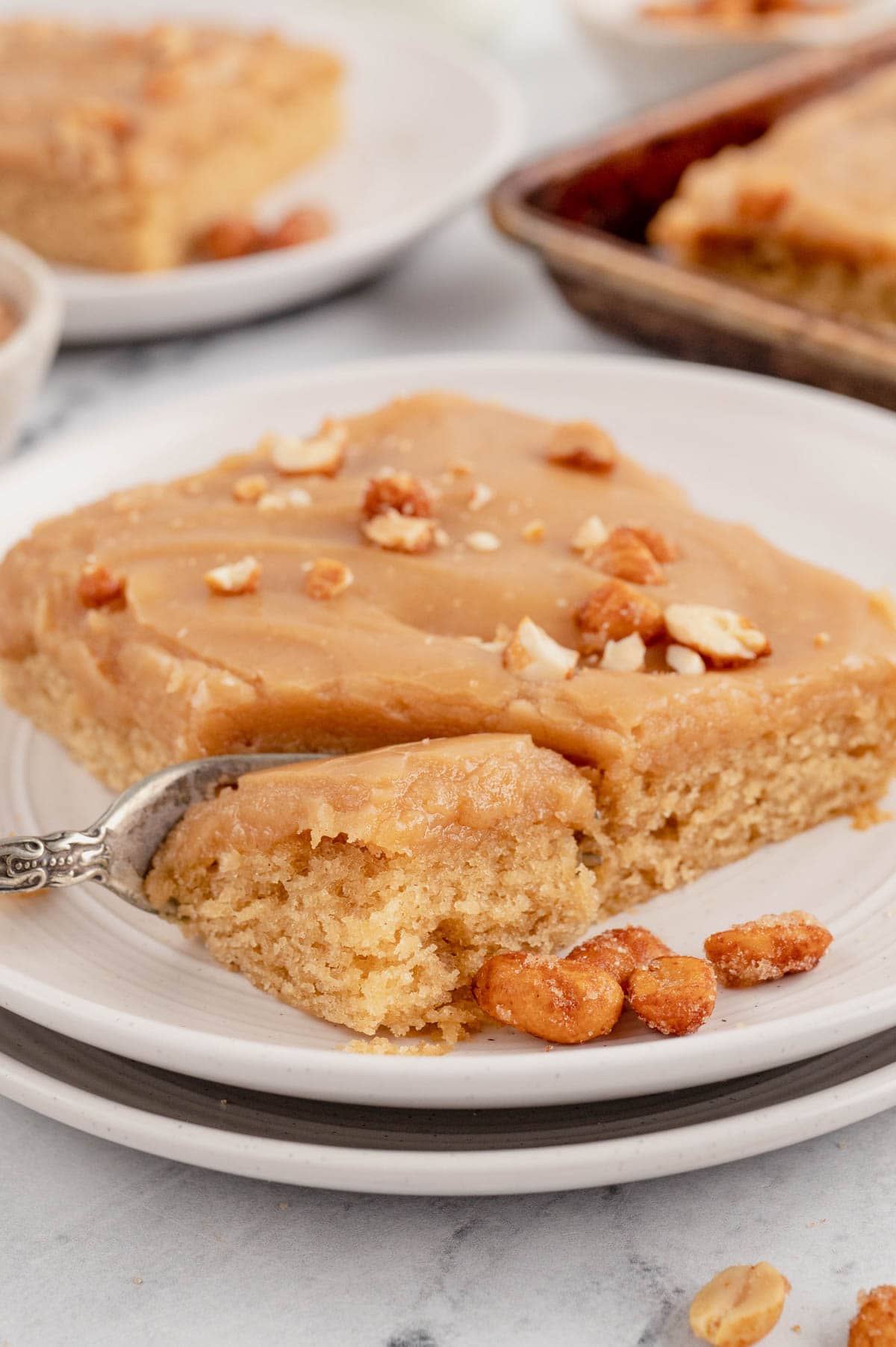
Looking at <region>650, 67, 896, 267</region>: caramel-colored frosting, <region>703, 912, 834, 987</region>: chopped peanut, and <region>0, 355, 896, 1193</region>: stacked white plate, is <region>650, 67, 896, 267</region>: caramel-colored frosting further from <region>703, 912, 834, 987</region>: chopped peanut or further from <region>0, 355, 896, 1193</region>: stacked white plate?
<region>703, 912, 834, 987</region>: chopped peanut

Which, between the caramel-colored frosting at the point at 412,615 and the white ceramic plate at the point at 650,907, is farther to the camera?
the caramel-colored frosting at the point at 412,615

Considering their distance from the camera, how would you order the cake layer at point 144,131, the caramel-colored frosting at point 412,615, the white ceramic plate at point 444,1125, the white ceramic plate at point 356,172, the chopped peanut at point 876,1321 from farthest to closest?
the cake layer at point 144,131
the white ceramic plate at point 356,172
the caramel-colored frosting at point 412,615
the white ceramic plate at point 444,1125
the chopped peanut at point 876,1321

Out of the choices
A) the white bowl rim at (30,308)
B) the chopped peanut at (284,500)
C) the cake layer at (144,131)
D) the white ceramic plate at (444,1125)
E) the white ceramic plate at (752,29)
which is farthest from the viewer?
the white ceramic plate at (752,29)

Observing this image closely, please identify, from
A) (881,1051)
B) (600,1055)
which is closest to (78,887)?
(600,1055)

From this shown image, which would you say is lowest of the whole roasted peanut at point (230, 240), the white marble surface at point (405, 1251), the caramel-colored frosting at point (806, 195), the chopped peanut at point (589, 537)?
the white marble surface at point (405, 1251)

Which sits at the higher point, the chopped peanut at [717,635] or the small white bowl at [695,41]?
the small white bowl at [695,41]

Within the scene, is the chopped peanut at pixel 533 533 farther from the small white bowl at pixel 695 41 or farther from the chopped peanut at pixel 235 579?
the small white bowl at pixel 695 41

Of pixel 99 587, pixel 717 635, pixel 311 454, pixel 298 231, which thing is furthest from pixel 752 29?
pixel 99 587

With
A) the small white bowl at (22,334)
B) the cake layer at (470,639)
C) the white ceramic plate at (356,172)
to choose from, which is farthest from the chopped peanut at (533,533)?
the white ceramic plate at (356,172)

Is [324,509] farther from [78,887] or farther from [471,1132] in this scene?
[471,1132]
